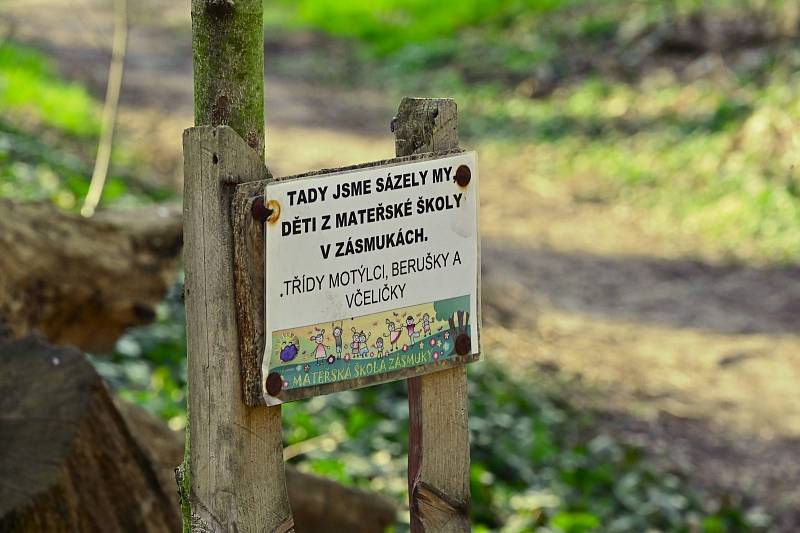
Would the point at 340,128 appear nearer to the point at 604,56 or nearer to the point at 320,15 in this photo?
the point at 604,56

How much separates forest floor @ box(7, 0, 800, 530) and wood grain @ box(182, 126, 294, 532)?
163 inches

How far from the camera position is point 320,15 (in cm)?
1973

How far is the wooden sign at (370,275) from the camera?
2271 millimetres

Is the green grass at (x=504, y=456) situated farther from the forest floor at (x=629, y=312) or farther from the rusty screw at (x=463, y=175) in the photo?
the rusty screw at (x=463, y=175)

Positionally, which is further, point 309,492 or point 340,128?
point 340,128

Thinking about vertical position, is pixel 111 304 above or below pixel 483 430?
above

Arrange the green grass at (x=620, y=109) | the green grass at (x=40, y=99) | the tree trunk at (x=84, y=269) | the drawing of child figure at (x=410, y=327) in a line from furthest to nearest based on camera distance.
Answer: the green grass at (x=40, y=99) → the green grass at (x=620, y=109) → the tree trunk at (x=84, y=269) → the drawing of child figure at (x=410, y=327)

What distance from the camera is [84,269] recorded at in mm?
4500

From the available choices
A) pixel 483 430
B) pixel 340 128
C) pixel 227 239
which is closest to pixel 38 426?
pixel 227 239

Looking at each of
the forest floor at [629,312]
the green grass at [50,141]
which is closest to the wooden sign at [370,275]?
the forest floor at [629,312]

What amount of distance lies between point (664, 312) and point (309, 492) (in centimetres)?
492

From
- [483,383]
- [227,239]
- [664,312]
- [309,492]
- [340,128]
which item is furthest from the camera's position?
[340,128]

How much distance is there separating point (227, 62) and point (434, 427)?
3.07 ft

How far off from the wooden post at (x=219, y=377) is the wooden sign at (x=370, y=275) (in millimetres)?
78
